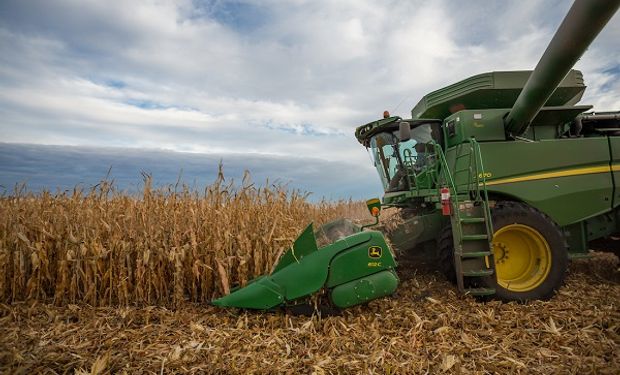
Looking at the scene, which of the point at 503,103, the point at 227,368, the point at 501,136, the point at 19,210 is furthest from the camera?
the point at 503,103

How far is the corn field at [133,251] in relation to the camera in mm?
3564

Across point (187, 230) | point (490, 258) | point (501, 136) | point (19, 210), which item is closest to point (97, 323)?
point (187, 230)

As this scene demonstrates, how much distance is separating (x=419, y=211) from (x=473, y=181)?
3.84 ft

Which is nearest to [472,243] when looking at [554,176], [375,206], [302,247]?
[375,206]

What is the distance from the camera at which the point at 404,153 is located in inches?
205

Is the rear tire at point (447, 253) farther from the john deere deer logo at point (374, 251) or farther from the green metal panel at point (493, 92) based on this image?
the green metal panel at point (493, 92)

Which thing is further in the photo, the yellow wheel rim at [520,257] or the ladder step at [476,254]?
the yellow wheel rim at [520,257]

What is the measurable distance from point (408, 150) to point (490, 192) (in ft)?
4.04

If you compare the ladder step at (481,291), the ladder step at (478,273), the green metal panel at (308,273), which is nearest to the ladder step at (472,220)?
the ladder step at (478,273)

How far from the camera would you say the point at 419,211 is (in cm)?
543

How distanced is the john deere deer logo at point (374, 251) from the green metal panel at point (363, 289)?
161 millimetres

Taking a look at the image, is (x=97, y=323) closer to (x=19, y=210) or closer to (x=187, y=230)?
(x=187, y=230)

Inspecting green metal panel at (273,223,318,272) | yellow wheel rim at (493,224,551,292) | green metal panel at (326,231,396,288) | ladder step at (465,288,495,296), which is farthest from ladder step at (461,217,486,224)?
green metal panel at (273,223,318,272)

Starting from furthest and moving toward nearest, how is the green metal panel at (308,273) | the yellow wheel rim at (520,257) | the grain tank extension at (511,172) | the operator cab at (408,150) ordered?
1. the operator cab at (408,150)
2. the yellow wheel rim at (520,257)
3. the grain tank extension at (511,172)
4. the green metal panel at (308,273)
